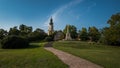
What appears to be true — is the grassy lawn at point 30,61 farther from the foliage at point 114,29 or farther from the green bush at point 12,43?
the foliage at point 114,29

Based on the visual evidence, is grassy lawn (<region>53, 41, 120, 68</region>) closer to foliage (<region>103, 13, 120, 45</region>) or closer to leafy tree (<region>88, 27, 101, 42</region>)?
foliage (<region>103, 13, 120, 45</region>)

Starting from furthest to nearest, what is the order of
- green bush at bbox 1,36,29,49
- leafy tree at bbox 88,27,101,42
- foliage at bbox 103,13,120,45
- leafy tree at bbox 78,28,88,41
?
leafy tree at bbox 78,28,88,41
leafy tree at bbox 88,27,101,42
foliage at bbox 103,13,120,45
green bush at bbox 1,36,29,49

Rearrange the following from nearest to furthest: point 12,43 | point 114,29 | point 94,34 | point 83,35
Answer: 1. point 12,43
2. point 114,29
3. point 94,34
4. point 83,35

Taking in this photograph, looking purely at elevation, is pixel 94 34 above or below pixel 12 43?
above

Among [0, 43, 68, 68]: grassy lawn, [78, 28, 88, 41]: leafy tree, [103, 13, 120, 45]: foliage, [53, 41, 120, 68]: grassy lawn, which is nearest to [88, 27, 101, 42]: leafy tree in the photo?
[78, 28, 88, 41]: leafy tree

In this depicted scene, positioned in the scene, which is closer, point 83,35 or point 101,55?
point 101,55

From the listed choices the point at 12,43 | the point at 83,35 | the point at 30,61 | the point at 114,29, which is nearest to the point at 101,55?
the point at 30,61

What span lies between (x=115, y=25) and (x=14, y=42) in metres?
29.7

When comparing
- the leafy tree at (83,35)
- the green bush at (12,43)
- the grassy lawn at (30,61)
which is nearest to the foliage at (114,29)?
the green bush at (12,43)

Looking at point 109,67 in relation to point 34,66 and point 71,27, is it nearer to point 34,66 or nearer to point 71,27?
point 34,66

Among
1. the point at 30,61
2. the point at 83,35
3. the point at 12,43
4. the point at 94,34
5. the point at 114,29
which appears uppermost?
the point at 94,34

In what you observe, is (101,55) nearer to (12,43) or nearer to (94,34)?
(12,43)

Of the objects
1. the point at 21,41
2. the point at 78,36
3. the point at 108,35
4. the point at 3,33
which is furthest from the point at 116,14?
the point at 3,33

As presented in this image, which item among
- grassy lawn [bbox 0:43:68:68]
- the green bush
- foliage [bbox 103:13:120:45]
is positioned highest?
foliage [bbox 103:13:120:45]
